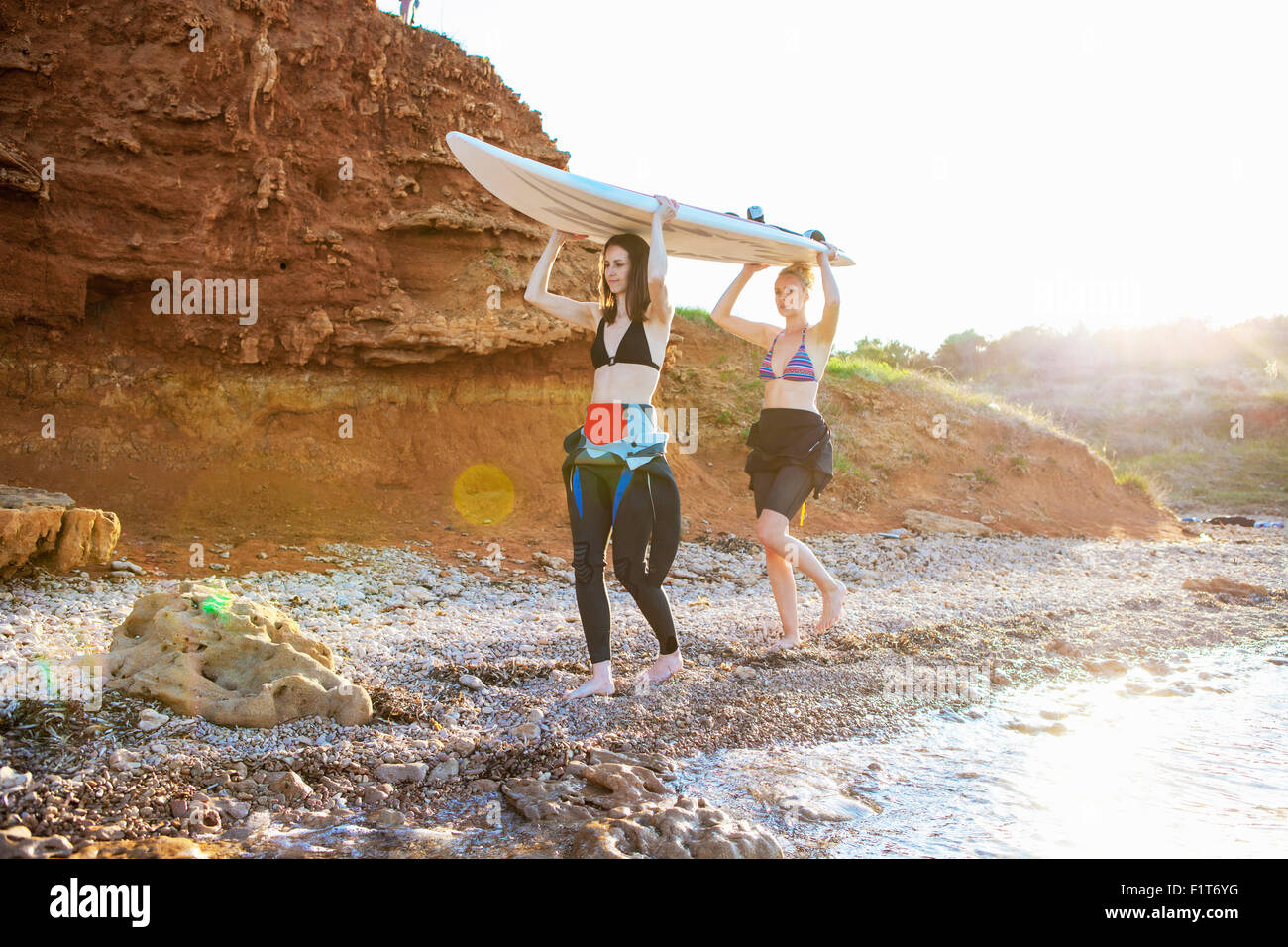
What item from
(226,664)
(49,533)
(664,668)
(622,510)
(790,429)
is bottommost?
(664,668)

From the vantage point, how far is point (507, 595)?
682 cm

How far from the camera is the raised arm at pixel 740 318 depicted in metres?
4.68

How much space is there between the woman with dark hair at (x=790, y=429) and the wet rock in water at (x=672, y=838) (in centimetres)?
225

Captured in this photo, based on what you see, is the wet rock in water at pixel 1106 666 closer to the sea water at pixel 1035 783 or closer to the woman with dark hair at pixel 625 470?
the sea water at pixel 1035 783

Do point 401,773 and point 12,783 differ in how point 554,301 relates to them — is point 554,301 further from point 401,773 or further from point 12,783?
point 12,783

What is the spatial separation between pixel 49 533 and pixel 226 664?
308 cm

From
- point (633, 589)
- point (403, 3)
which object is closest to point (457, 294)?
point (403, 3)

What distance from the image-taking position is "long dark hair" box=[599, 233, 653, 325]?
3957mm

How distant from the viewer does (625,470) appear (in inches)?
152

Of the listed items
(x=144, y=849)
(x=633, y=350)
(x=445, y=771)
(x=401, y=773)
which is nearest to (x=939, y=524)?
(x=633, y=350)

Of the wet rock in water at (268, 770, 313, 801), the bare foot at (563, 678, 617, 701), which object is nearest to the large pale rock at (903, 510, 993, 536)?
the bare foot at (563, 678, 617, 701)

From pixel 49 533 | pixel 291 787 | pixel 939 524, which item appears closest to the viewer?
pixel 291 787

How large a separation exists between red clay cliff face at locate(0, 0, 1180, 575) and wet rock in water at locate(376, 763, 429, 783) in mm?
4719
